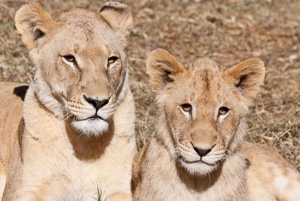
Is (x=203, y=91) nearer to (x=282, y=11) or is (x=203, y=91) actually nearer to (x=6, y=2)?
(x=6, y=2)

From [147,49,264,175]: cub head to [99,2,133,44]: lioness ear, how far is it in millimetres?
553

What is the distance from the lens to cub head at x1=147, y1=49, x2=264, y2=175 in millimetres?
4055

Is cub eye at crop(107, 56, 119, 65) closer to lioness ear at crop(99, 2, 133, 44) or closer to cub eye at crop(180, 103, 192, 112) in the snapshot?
lioness ear at crop(99, 2, 133, 44)

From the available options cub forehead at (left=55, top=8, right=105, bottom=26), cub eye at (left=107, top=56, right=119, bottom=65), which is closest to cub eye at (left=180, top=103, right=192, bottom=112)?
cub eye at (left=107, top=56, right=119, bottom=65)

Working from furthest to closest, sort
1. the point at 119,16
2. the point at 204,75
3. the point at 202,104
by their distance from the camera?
the point at 119,16 < the point at 204,75 < the point at 202,104

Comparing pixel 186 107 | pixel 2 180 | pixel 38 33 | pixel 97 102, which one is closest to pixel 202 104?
pixel 186 107

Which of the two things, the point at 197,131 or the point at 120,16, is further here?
the point at 120,16

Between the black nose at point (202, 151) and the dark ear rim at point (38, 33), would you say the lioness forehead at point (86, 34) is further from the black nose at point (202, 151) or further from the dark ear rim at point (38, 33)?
the black nose at point (202, 151)

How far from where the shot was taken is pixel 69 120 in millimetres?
4559

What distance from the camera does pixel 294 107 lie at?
6730 mm

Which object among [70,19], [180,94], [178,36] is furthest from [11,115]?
[178,36]

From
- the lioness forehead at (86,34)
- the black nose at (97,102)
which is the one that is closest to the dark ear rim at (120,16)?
the lioness forehead at (86,34)

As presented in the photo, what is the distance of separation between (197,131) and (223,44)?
4.42m

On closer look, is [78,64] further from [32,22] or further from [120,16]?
[120,16]
